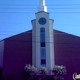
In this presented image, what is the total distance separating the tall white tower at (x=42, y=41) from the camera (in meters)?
34.7

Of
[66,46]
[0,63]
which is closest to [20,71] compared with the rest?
[0,63]

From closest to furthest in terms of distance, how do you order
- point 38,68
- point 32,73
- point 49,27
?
point 32,73, point 38,68, point 49,27

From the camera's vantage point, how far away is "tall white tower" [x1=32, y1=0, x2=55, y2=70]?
3472 centimetres

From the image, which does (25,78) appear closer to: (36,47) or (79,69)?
(36,47)

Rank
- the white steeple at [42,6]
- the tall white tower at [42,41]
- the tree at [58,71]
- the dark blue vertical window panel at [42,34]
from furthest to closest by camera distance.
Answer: the white steeple at [42,6]
the dark blue vertical window panel at [42,34]
the tall white tower at [42,41]
the tree at [58,71]

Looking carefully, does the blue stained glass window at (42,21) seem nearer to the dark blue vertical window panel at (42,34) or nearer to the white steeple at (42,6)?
the dark blue vertical window panel at (42,34)

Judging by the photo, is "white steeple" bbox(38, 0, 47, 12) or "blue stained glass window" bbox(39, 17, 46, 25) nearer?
"blue stained glass window" bbox(39, 17, 46, 25)

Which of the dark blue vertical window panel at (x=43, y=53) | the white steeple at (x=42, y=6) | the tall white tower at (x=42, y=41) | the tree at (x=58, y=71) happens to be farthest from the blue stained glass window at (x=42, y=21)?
the tree at (x=58, y=71)

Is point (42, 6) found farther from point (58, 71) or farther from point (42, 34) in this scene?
point (58, 71)

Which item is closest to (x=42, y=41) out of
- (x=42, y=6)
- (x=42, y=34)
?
(x=42, y=34)

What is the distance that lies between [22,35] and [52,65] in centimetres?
861

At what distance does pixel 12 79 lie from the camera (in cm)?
3400

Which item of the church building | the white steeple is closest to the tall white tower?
the church building

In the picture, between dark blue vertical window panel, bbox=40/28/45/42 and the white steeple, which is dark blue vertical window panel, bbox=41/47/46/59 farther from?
the white steeple
